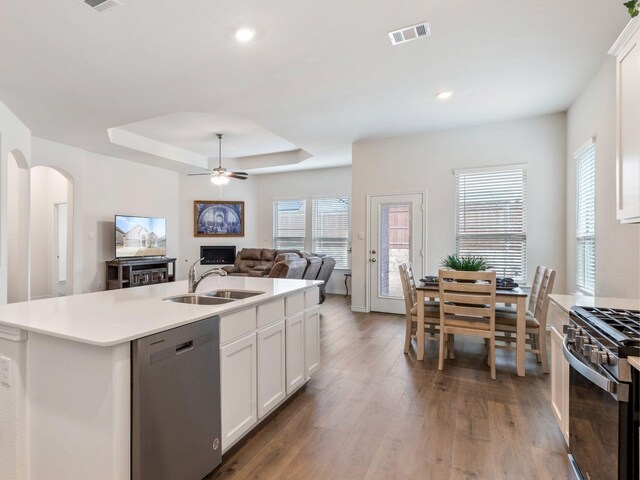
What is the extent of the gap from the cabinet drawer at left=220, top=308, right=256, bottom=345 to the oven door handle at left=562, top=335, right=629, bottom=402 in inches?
66.3

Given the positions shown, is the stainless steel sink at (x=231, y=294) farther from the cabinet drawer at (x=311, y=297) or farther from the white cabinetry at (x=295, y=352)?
the cabinet drawer at (x=311, y=297)

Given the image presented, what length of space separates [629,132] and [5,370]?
11.0 feet

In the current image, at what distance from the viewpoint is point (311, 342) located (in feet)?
9.50

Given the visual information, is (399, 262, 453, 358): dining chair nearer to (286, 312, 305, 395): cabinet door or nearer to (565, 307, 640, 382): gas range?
(286, 312, 305, 395): cabinet door

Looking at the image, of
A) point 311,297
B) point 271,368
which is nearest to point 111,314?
point 271,368

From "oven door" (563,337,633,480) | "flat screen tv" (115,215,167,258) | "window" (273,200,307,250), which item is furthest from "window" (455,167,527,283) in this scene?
"flat screen tv" (115,215,167,258)

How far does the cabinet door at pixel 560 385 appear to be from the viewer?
1.88 meters

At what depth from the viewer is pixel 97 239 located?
21.5 ft

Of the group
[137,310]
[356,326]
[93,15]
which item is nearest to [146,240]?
[356,326]

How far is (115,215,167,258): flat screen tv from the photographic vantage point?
6.60 metres

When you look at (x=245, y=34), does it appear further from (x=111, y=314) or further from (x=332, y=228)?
(x=332, y=228)

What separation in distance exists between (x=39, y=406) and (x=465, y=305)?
134 inches

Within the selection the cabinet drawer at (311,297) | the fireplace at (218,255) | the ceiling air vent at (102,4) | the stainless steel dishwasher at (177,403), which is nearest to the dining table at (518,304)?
the cabinet drawer at (311,297)

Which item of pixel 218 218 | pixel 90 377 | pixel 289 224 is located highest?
pixel 218 218
